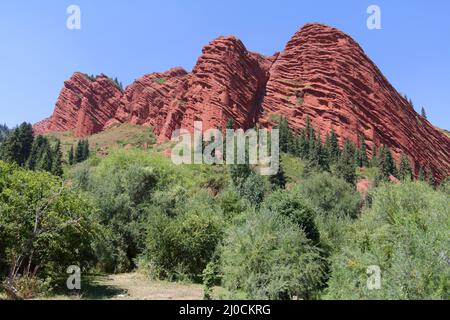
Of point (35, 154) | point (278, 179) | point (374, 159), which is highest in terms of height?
point (35, 154)

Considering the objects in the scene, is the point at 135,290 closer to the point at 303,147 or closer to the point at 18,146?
the point at 303,147

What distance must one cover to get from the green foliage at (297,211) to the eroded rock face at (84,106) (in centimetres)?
13650

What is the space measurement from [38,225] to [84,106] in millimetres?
150934

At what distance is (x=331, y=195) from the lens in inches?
2184

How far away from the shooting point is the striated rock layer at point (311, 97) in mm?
104375

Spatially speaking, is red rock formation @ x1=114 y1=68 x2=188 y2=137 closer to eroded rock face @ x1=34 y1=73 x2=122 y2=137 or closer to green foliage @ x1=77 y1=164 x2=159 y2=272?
eroded rock face @ x1=34 y1=73 x2=122 y2=137

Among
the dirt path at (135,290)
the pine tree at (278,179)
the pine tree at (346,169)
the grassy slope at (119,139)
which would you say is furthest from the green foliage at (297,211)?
the grassy slope at (119,139)

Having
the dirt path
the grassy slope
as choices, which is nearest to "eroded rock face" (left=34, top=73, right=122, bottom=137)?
the grassy slope

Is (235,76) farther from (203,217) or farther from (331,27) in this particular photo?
(203,217)

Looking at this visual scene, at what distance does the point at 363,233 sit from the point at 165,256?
12674 mm

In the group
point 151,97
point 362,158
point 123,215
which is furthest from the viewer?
point 151,97

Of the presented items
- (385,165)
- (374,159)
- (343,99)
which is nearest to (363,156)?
(374,159)

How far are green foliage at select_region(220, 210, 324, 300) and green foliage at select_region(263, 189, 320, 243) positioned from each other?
6651 mm

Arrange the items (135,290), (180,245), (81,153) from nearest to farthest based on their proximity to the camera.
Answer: (135,290) → (180,245) → (81,153)
